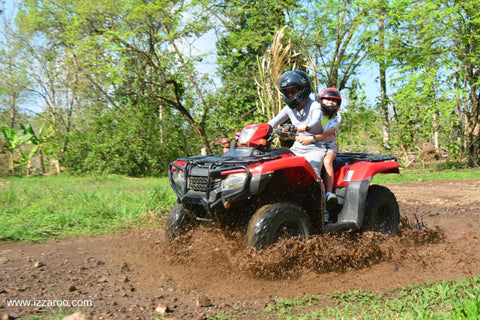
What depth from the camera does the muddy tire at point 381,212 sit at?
5191 millimetres

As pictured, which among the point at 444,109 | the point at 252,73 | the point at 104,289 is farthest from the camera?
the point at 252,73

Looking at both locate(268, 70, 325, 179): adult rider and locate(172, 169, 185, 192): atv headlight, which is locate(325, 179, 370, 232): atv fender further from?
locate(172, 169, 185, 192): atv headlight

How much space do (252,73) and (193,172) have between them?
1622 cm

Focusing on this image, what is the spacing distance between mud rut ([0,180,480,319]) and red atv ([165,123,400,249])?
0.58ft

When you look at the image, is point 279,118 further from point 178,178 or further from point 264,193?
point 178,178

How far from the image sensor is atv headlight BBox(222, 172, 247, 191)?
3916mm

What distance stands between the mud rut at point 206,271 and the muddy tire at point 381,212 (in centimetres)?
18

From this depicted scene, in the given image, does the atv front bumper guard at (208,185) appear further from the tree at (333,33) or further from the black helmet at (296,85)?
the tree at (333,33)

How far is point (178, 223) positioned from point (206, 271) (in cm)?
67

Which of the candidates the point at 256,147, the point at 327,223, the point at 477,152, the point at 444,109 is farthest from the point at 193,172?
the point at 477,152

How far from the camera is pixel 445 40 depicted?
1800 centimetres

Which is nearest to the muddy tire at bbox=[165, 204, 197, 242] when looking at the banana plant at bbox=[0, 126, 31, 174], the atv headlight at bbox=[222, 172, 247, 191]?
the atv headlight at bbox=[222, 172, 247, 191]

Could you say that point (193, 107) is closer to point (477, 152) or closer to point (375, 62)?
point (375, 62)

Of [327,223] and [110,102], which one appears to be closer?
[327,223]
